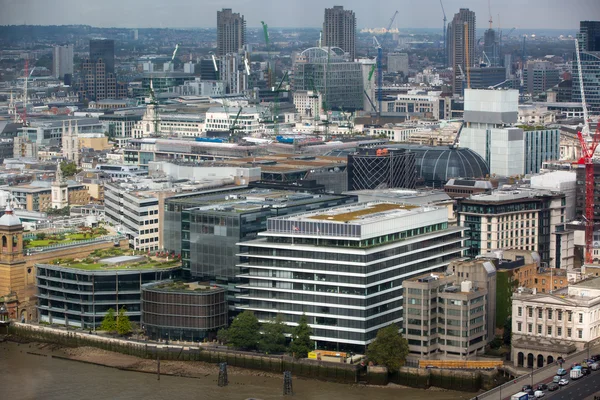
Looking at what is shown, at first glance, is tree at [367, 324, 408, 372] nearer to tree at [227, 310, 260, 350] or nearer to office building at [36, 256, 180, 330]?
tree at [227, 310, 260, 350]

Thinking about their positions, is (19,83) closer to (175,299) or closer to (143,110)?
(143,110)

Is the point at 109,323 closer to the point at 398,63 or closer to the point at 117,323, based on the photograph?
the point at 117,323

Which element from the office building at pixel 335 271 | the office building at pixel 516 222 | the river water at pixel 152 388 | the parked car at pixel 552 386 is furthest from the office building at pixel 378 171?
the parked car at pixel 552 386

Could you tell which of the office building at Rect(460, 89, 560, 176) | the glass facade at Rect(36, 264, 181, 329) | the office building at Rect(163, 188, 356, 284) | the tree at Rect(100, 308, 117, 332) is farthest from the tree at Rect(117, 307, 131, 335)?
the office building at Rect(460, 89, 560, 176)

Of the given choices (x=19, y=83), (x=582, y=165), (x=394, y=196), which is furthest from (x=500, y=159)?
(x=19, y=83)

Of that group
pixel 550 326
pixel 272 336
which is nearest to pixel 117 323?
pixel 272 336

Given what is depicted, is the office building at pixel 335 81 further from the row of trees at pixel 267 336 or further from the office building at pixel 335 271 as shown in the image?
the row of trees at pixel 267 336
